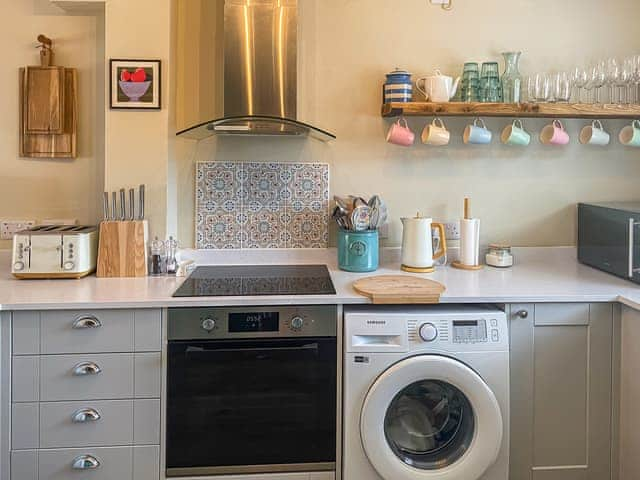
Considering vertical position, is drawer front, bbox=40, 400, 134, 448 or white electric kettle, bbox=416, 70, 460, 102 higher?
white electric kettle, bbox=416, 70, 460, 102

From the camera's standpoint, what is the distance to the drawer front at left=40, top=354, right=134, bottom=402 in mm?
1734

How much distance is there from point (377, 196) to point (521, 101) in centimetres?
85

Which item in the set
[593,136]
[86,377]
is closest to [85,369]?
[86,377]

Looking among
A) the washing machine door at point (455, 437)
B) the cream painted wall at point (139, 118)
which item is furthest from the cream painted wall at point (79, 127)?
the washing machine door at point (455, 437)

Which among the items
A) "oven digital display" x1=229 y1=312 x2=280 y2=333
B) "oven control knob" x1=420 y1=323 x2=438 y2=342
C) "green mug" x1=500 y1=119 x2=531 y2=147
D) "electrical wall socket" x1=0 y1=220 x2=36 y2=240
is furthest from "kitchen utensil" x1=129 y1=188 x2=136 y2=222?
"green mug" x1=500 y1=119 x2=531 y2=147

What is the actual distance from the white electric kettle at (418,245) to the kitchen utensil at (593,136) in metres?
0.91

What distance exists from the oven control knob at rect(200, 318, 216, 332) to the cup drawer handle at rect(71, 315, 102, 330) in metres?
0.36

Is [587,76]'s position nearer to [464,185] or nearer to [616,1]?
[616,1]

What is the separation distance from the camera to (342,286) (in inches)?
79.4

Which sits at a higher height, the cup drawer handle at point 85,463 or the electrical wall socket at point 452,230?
the electrical wall socket at point 452,230

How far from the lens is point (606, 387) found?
1.93 m

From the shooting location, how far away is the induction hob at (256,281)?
1.88m

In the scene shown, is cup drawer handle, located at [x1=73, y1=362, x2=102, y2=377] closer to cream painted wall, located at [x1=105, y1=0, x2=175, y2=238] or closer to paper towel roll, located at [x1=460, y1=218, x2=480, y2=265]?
cream painted wall, located at [x1=105, y1=0, x2=175, y2=238]

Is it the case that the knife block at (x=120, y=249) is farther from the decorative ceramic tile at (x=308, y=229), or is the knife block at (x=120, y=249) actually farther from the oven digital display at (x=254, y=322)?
the decorative ceramic tile at (x=308, y=229)
